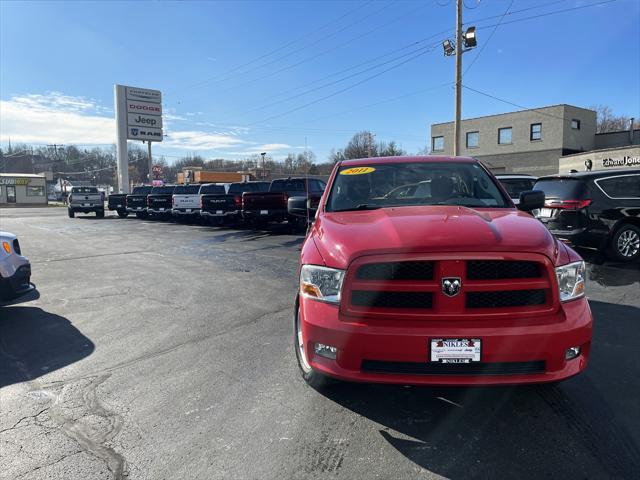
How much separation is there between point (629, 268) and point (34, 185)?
72.2 m

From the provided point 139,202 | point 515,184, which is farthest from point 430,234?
point 139,202

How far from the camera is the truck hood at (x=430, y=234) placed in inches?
109

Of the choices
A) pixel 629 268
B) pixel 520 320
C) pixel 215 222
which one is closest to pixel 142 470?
pixel 520 320

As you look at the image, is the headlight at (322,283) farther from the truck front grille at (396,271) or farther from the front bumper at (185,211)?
the front bumper at (185,211)

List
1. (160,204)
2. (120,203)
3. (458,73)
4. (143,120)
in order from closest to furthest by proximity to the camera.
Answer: (458,73)
(160,204)
(120,203)
(143,120)

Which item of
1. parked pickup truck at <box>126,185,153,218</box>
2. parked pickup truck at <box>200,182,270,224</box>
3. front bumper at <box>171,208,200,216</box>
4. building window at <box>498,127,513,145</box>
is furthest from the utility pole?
building window at <box>498,127,513,145</box>

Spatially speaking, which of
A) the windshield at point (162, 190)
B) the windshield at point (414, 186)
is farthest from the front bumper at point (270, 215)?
the windshield at point (162, 190)

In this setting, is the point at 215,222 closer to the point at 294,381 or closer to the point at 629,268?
the point at 629,268

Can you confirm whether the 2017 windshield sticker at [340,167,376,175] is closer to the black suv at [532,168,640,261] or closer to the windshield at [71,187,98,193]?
the black suv at [532,168,640,261]

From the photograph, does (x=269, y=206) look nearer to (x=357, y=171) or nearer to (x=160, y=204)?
(x=160, y=204)

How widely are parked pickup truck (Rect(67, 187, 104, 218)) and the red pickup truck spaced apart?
30.6 metres

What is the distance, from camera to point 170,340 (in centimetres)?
478

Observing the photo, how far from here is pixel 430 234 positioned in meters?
2.90

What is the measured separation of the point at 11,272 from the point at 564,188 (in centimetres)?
942
